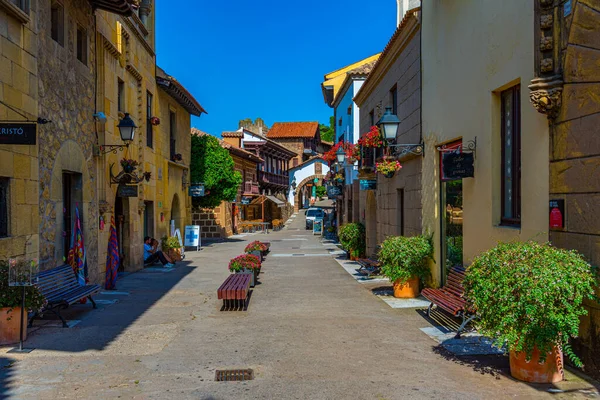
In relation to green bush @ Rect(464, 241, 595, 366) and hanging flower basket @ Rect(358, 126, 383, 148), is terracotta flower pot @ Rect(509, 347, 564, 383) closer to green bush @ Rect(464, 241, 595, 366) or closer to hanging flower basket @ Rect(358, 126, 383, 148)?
green bush @ Rect(464, 241, 595, 366)

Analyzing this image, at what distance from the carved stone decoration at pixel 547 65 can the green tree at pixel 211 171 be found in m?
20.5

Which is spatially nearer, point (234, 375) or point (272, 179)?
point (234, 375)

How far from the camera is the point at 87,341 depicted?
699 cm

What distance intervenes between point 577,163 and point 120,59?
11.8m

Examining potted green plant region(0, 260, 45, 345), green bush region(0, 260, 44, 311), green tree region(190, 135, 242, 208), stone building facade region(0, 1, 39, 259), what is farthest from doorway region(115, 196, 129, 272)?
green tree region(190, 135, 242, 208)

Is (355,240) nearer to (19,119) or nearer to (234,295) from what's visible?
(234,295)

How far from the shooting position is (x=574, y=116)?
542 centimetres

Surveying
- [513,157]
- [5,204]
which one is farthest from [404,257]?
[5,204]

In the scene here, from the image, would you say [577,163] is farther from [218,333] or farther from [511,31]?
[218,333]

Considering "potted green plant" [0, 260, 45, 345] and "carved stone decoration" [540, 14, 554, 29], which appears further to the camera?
"potted green plant" [0, 260, 45, 345]

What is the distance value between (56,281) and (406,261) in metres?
6.13

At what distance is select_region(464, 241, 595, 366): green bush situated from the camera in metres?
4.70

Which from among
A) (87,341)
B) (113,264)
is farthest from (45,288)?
(113,264)

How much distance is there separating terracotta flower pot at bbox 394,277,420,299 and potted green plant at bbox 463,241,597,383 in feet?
16.5
